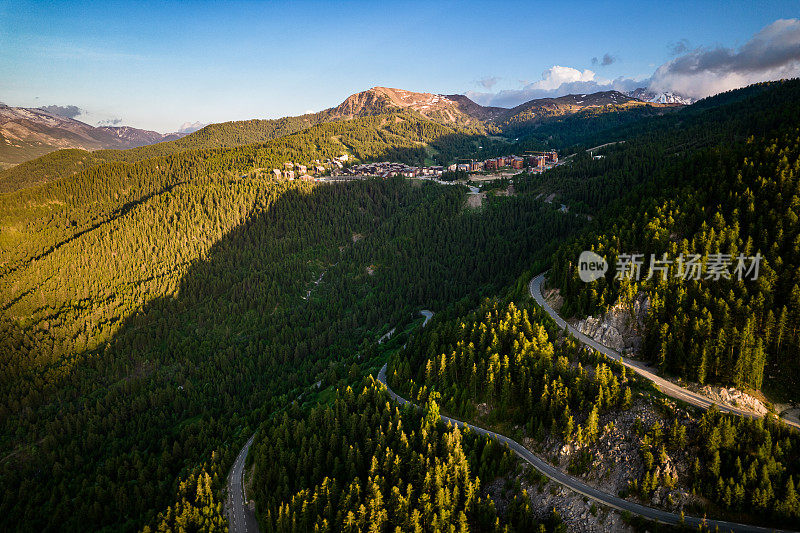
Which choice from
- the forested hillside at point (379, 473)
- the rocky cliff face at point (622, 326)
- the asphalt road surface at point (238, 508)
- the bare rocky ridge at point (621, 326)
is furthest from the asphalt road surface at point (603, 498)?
the asphalt road surface at point (238, 508)

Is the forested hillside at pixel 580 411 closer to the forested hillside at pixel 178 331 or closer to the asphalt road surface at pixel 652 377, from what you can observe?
the asphalt road surface at pixel 652 377

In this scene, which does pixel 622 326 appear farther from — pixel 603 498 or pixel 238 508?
pixel 238 508

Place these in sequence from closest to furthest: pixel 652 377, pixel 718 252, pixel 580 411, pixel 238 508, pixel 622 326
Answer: pixel 580 411, pixel 652 377, pixel 238 508, pixel 718 252, pixel 622 326

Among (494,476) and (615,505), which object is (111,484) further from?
(615,505)

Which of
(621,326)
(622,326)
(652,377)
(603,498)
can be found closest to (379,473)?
(603,498)

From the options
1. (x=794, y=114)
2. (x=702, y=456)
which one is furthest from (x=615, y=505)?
(x=794, y=114)

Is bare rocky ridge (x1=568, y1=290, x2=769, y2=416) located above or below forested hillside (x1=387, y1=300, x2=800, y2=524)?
above

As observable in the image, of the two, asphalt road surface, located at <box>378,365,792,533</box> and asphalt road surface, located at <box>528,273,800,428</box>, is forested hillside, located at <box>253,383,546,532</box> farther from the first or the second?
A: asphalt road surface, located at <box>528,273,800,428</box>

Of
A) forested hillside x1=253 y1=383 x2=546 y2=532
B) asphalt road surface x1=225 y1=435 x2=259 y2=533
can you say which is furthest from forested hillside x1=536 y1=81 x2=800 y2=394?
asphalt road surface x1=225 y1=435 x2=259 y2=533
